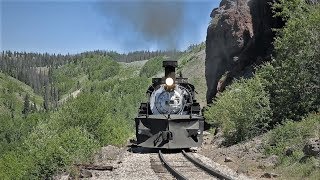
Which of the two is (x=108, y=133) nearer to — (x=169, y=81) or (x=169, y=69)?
(x=169, y=69)

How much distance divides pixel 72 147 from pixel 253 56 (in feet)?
62.5

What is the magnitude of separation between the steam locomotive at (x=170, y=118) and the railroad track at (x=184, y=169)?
67.3 inches

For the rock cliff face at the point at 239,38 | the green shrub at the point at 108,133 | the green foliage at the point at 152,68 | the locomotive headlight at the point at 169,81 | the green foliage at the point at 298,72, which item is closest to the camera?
the green foliage at the point at 298,72

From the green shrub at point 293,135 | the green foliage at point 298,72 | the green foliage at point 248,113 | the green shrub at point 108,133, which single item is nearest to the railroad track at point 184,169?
the green shrub at point 293,135

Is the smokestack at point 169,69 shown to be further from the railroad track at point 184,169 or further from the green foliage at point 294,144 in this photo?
the green foliage at point 294,144

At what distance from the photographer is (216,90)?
37.8 m

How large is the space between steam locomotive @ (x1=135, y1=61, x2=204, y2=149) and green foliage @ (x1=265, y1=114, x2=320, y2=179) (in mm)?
3452

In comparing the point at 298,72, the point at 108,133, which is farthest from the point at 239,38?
the point at 298,72

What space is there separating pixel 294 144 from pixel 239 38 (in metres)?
19.5

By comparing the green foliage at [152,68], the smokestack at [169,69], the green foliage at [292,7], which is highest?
the green foliage at [152,68]

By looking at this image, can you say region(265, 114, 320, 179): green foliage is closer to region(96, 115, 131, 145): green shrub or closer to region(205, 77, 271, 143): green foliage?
region(205, 77, 271, 143): green foliage

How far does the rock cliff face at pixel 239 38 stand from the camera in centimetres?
3291

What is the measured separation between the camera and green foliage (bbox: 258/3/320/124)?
1919cm

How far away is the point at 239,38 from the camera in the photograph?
34.5 metres
